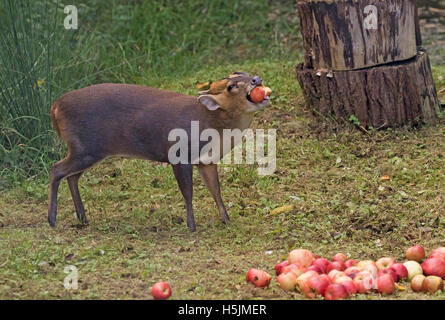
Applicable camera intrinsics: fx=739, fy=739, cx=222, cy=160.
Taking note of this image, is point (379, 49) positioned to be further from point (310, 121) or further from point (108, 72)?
point (108, 72)

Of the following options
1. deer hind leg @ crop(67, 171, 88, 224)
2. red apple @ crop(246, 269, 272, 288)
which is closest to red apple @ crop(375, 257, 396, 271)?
red apple @ crop(246, 269, 272, 288)

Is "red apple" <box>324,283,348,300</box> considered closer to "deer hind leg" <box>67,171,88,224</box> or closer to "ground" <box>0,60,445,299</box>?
"ground" <box>0,60,445,299</box>

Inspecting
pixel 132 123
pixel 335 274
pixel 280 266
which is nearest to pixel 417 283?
pixel 335 274

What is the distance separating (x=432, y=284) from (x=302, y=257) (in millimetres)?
774

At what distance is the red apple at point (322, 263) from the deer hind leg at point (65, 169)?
1688 millimetres

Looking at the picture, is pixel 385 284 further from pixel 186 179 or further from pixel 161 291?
pixel 186 179

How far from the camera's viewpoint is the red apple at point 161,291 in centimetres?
401

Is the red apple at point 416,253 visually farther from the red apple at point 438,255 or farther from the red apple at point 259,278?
the red apple at point 259,278

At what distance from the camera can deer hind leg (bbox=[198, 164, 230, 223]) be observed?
5.25 meters

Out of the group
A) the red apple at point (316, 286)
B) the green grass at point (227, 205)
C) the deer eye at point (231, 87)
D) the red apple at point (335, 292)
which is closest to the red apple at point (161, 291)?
the green grass at point (227, 205)

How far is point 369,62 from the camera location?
6.35 meters

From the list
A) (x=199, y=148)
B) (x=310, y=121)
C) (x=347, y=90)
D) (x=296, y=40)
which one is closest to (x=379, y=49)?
(x=347, y=90)

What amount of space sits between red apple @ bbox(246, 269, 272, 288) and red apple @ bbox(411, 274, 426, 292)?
31.7 inches
